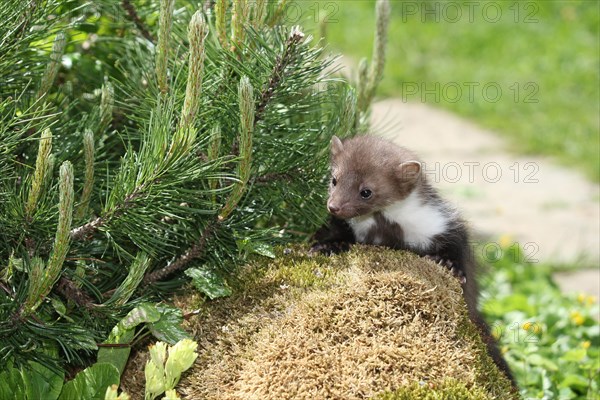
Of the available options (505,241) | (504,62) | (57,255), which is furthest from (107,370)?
(504,62)

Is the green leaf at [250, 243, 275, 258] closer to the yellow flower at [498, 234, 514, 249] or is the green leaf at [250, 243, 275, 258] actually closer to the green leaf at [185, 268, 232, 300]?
the green leaf at [185, 268, 232, 300]

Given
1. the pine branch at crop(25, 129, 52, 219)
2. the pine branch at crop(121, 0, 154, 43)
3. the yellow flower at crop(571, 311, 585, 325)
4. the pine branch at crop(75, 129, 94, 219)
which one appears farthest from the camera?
the yellow flower at crop(571, 311, 585, 325)

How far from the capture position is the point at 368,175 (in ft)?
12.2

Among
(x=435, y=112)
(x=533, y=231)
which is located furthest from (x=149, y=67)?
(x=435, y=112)

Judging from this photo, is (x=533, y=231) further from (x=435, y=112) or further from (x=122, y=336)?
(x=122, y=336)

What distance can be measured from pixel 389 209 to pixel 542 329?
1765mm

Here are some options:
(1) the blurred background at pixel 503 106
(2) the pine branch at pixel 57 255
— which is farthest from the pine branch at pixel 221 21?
(1) the blurred background at pixel 503 106

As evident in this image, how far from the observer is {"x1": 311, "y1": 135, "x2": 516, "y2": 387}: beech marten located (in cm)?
357

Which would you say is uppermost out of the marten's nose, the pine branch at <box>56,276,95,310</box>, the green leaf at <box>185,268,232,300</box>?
the marten's nose

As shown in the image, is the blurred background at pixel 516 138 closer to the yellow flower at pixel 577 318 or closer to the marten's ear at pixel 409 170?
the yellow flower at pixel 577 318

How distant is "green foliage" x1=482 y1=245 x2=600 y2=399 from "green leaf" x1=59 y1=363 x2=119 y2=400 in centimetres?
187

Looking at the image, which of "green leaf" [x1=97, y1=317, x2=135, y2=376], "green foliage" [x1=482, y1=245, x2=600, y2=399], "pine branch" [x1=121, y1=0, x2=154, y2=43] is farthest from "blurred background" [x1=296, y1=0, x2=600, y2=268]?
"green leaf" [x1=97, y1=317, x2=135, y2=376]

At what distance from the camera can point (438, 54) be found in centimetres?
1083

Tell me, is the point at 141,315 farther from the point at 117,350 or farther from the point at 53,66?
the point at 53,66
